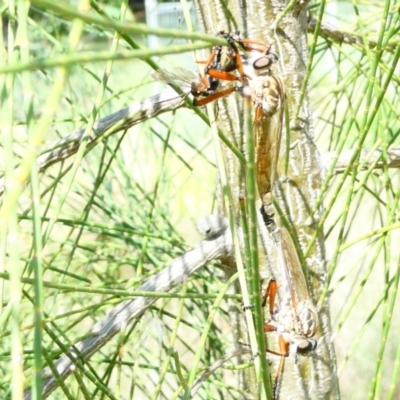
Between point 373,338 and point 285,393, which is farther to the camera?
point 373,338

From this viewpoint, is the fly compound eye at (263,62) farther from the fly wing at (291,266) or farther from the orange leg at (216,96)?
the fly wing at (291,266)

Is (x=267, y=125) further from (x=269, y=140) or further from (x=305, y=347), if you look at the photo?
(x=305, y=347)

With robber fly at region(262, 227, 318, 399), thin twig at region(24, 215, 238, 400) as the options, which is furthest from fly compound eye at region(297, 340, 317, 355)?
thin twig at region(24, 215, 238, 400)

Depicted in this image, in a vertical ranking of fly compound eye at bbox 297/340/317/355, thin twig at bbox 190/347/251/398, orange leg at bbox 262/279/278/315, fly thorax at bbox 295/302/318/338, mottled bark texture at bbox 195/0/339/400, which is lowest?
thin twig at bbox 190/347/251/398

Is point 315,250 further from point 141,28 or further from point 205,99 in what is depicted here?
point 141,28

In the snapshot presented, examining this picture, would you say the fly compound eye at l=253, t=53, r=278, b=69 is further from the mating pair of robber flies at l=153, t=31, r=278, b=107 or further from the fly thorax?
the fly thorax

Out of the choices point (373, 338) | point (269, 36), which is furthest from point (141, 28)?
point (373, 338)
